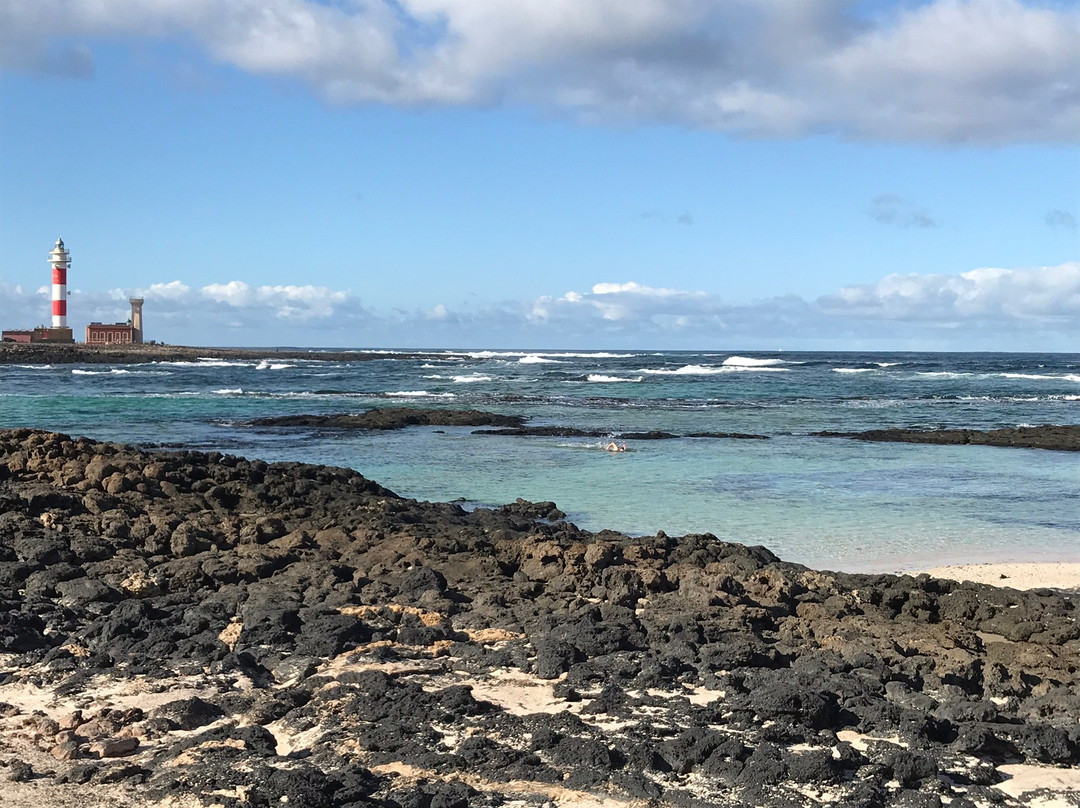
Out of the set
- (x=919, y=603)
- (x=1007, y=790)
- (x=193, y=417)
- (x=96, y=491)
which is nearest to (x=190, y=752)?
A: (x=1007, y=790)

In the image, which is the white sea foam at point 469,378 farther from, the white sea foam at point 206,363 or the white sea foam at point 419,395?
the white sea foam at point 206,363

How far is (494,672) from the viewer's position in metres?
6.43

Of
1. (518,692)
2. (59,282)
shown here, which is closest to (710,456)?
(518,692)

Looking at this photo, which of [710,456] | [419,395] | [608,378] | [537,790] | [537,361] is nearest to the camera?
[537,790]

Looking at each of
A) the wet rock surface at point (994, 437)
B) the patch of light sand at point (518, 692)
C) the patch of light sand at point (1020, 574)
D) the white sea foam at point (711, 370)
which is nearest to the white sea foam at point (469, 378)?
the white sea foam at point (711, 370)

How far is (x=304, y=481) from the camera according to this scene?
13.2 meters

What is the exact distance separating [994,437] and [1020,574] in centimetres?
1515

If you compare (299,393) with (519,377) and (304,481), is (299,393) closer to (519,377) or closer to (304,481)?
(519,377)

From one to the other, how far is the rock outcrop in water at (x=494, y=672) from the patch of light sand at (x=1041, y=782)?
3 centimetres

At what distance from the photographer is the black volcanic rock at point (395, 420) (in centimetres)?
2627

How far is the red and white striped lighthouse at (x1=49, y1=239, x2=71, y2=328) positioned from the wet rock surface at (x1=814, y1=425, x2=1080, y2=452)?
61.5m

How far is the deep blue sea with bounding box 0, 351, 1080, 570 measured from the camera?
39.6 ft

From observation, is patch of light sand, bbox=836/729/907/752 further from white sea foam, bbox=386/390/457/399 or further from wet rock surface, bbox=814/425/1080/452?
white sea foam, bbox=386/390/457/399

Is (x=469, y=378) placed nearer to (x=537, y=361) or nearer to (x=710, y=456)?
(x=537, y=361)
